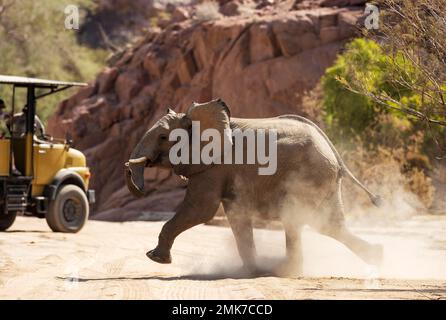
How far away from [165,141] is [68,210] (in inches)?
314

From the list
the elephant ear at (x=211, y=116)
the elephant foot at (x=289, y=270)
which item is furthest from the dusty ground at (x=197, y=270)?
the elephant ear at (x=211, y=116)

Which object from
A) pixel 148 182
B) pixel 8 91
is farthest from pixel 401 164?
pixel 8 91

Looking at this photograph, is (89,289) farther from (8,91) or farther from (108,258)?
(8,91)

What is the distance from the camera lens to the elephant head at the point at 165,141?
445 inches

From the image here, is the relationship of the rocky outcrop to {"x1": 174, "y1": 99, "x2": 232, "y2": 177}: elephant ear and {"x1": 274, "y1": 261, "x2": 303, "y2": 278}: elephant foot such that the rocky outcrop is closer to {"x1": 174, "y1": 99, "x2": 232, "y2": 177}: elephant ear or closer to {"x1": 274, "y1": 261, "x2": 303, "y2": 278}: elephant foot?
{"x1": 174, "y1": 99, "x2": 232, "y2": 177}: elephant ear

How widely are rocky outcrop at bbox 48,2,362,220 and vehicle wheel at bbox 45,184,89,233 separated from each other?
1114 centimetres

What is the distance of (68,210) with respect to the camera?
19.1 metres

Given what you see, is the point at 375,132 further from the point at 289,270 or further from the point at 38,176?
the point at 289,270

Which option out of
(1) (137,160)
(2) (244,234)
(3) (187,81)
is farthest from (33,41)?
(2) (244,234)

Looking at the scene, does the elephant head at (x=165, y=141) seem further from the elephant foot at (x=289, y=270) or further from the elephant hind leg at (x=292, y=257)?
the elephant foot at (x=289, y=270)

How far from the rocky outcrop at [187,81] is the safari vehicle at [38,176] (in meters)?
11.3

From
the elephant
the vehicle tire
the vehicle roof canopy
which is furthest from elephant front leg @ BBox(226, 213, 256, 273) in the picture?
the vehicle tire

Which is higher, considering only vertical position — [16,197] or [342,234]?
[16,197]
